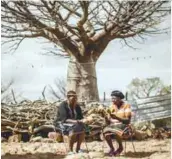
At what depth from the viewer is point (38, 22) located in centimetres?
708

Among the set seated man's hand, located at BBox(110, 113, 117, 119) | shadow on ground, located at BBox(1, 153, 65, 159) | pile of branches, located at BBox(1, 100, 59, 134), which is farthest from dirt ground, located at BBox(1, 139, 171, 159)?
pile of branches, located at BBox(1, 100, 59, 134)

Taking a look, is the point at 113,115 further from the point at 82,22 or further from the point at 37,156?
the point at 82,22

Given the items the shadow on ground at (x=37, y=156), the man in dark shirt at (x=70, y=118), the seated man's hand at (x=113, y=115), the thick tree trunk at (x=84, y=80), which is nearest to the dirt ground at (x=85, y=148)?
the shadow on ground at (x=37, y=156)

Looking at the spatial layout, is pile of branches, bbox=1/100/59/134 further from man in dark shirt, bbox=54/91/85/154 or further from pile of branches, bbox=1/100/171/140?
man in dark shirt, bbox=54/91/85/154

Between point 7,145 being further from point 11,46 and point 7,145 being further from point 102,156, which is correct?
point 11,46

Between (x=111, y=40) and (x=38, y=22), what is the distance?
4.67ft

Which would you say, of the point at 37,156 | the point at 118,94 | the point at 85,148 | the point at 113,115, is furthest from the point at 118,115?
the point at 85,148

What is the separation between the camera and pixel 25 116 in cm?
581

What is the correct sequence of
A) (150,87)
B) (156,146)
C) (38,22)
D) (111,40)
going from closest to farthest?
(156,146), (38,22), (111,40), (150,87)

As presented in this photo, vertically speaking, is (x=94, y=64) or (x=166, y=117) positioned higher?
(x=94, y=64)

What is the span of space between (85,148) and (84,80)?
105 inches

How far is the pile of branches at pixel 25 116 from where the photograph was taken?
18.5 ft

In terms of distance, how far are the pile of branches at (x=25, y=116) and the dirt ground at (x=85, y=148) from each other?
0.50m

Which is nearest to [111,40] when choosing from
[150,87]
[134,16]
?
[134,16]
